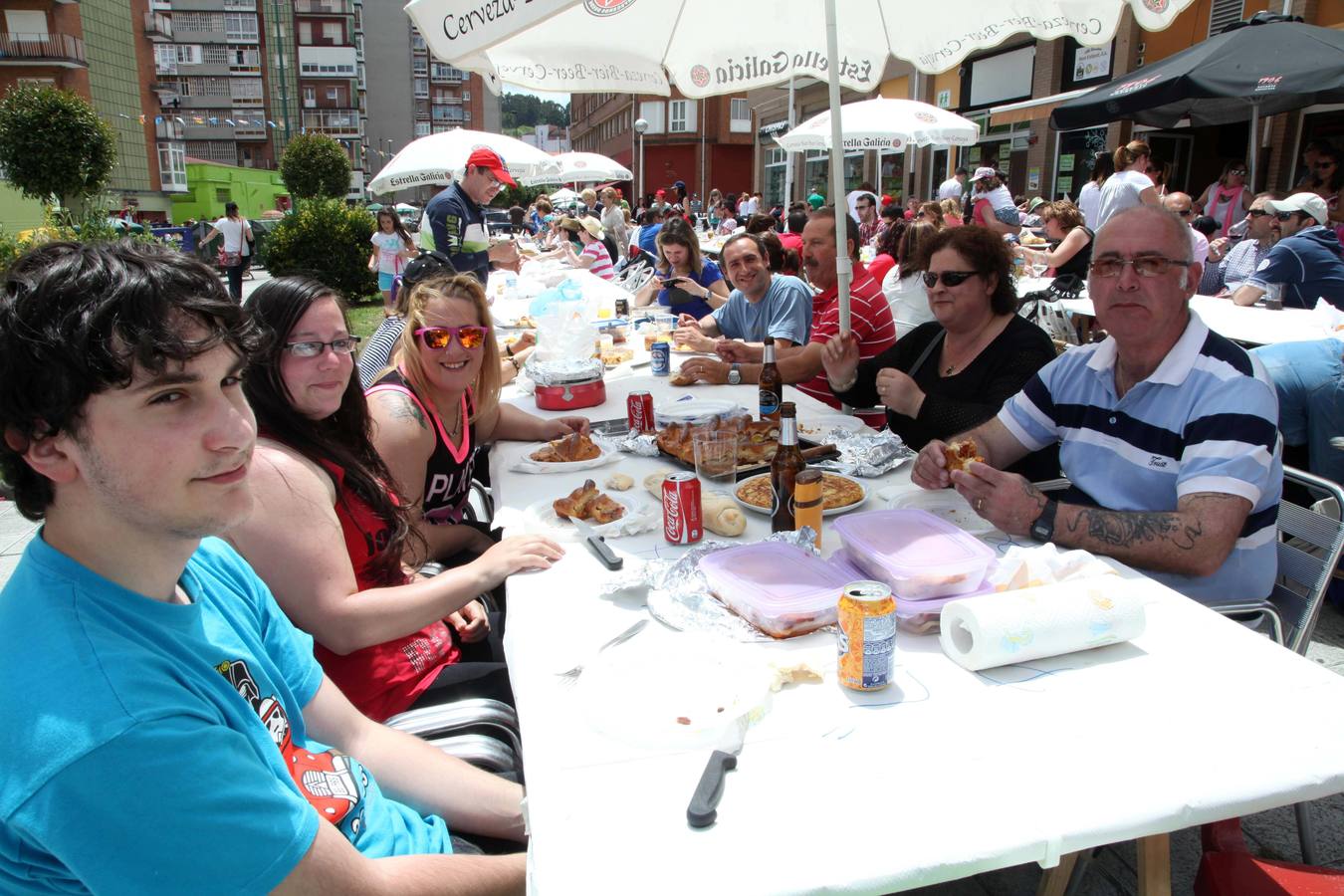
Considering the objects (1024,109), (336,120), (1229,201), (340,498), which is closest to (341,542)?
(340,498)

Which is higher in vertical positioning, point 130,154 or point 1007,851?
point 130,154

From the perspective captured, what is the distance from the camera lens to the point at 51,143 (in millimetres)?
19328

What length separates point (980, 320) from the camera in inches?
130

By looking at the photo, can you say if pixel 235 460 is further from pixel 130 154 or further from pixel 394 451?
pixel 130 154

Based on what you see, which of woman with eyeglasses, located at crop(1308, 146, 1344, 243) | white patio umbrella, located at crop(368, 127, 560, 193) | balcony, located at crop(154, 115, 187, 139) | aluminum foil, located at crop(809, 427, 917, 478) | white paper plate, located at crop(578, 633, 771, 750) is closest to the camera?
white paper plate, located at crop(578, 633, 771, 750)

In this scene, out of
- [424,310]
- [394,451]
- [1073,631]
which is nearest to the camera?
[1073,631]

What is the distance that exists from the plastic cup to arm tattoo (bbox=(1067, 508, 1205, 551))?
1.01m

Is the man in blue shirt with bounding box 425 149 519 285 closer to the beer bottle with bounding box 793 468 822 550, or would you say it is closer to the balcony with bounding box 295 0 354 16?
the beer bottle with bounding box 793 468 822 550

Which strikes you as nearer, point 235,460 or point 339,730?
point 235,460

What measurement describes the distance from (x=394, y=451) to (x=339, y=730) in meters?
1.14

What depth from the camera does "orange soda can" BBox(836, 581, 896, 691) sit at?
4.66ft

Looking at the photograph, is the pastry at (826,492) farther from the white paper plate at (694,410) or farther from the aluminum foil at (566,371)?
the aluminum foil at (566,371)

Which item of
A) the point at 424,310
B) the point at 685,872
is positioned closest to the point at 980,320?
the point at 424,310

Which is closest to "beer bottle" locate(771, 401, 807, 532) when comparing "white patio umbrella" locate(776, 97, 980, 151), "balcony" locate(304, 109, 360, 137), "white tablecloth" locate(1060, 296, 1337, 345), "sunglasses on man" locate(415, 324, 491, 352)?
"sunglasses on man" locate(415, 324, 491, 352)
